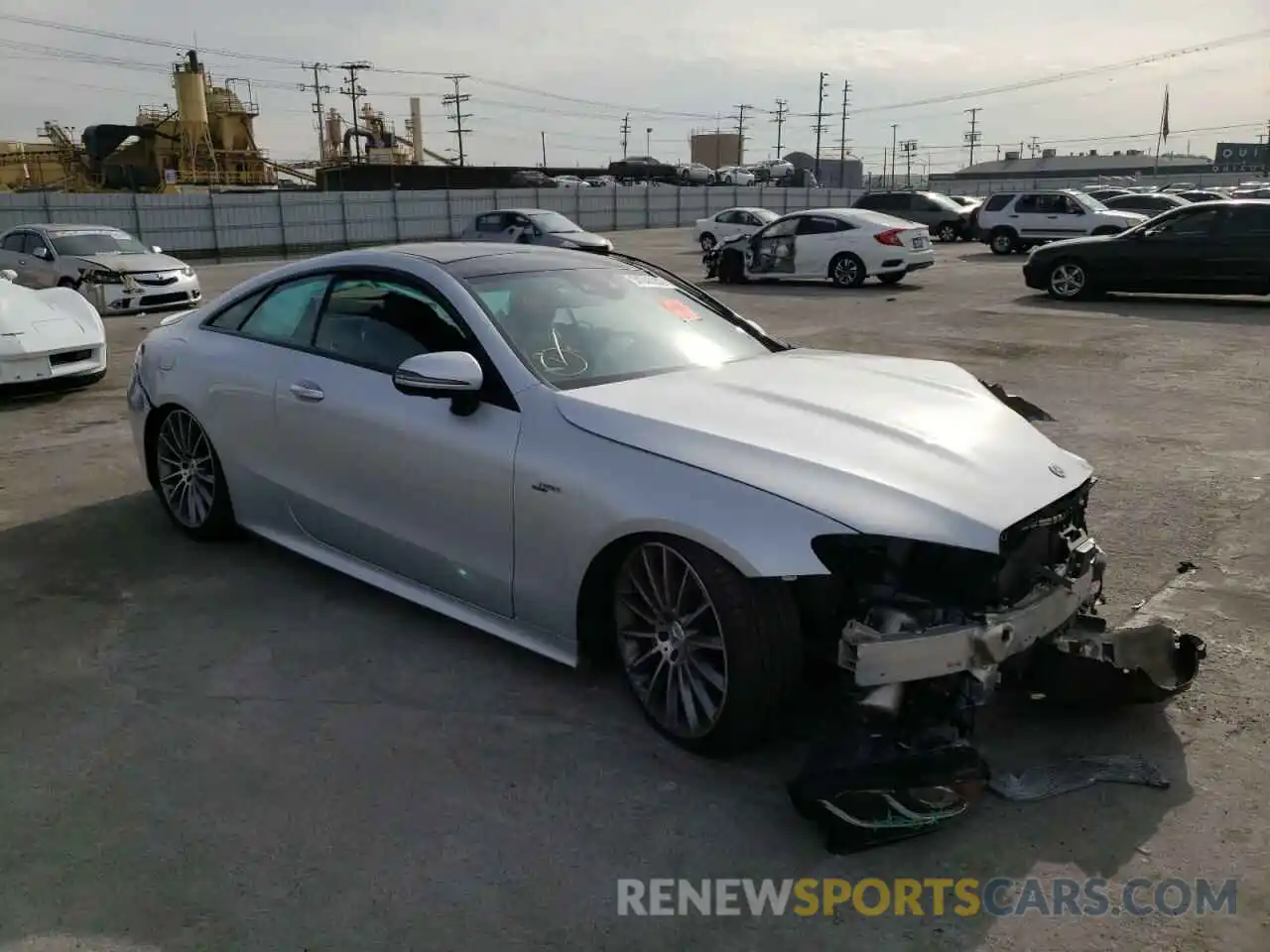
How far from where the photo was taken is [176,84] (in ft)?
142

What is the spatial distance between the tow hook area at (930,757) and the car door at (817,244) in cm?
1648

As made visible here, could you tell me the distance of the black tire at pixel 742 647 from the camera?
2945mm

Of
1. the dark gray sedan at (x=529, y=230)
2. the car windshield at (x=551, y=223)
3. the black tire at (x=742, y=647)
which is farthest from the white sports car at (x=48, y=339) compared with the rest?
the car windshield at (x=551, y=223)

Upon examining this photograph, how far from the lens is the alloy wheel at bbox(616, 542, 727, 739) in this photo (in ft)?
10.2

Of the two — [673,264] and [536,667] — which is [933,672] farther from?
[673,264]

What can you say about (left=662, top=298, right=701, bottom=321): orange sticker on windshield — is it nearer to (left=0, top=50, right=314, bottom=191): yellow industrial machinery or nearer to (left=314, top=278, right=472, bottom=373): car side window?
(left=314, top=278, right=472, bottom=373): car side window

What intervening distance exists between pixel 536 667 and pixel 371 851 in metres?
1.16

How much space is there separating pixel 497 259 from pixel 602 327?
0.63 metres

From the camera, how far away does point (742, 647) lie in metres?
2.96

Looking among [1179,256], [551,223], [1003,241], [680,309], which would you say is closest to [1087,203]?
[1003,241]

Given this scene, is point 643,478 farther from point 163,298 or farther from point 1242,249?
point 163,298

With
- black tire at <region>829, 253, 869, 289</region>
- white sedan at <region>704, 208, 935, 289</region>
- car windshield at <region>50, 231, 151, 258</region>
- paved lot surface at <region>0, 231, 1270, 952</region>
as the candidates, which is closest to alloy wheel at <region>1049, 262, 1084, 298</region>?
white sedan at <region>704, 208, 935, 289</region>

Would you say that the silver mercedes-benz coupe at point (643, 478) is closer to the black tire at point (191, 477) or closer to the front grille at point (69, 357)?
the black tire at point (191, 477)

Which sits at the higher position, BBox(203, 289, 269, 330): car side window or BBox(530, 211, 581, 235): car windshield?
BBox(530, 211, 581, 235): car windshield
